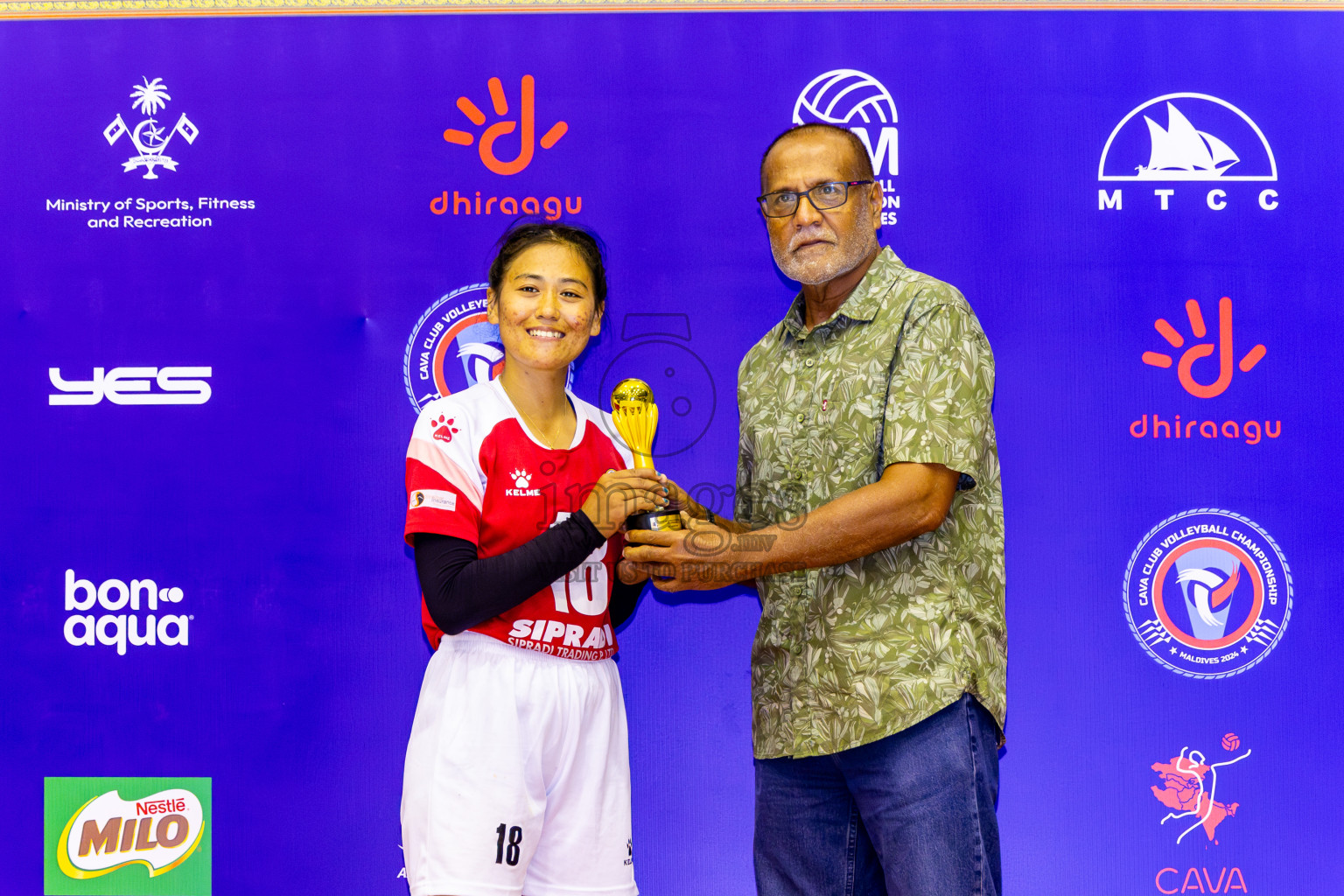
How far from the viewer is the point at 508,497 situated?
A: 1935 mm

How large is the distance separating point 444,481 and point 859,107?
1.64m

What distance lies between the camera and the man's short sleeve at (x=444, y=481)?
1856 millimetres

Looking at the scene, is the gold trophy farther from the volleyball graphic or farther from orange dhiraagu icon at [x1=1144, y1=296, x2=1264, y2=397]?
orange dhiraagu icon at [x1=1144, y1=296, x2=1264, y2=397]

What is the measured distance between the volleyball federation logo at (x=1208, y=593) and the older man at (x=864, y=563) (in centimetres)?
99

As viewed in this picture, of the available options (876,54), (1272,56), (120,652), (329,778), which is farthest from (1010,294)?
(120,652)

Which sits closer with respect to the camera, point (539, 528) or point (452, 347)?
point (539, 528)

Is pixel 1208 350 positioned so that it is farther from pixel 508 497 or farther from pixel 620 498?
pixel 508 497

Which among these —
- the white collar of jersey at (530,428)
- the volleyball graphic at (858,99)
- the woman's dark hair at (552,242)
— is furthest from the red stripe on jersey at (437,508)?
the volleyball graphic at (858,99)

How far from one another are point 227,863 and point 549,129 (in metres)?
2.26

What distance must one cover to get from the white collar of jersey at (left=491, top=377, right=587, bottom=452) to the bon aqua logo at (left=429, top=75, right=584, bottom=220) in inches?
33.3

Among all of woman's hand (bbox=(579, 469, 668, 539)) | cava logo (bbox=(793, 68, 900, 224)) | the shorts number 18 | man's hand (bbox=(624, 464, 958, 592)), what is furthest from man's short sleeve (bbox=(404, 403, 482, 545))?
cava logo (bbox=(793, 68, 900, 224))

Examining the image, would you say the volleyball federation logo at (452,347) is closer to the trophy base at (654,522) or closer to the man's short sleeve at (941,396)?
the trophy base at (654,522)

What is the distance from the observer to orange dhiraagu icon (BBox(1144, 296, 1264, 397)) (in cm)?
269

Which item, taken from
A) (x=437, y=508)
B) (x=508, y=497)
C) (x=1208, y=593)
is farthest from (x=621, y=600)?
(x=1208, y=593)
